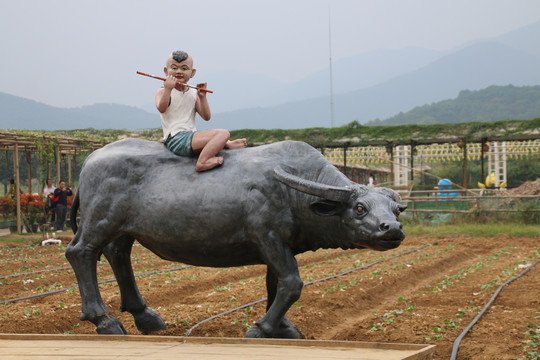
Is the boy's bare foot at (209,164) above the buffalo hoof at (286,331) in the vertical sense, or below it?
above

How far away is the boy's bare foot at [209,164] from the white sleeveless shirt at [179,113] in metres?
0.42

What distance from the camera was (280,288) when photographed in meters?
4.23

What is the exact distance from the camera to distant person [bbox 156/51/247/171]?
15.3 ft

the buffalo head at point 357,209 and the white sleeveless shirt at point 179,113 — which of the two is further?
the white sleeveless shirt at point 179,113

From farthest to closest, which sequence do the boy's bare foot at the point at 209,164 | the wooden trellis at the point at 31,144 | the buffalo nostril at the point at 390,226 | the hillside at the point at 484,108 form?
1. the hillside at the point at 484,108
2. the wooden trellis at the point at 31,144
3. the boy's bare foot at the point at 209,164
4. the buffalo nostril at the point at 390,226

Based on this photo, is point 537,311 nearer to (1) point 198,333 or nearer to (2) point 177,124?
(1) point 198,333

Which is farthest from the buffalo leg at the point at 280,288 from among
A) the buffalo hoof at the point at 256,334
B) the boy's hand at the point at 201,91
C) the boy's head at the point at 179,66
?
the boy's head at the point at 179,66

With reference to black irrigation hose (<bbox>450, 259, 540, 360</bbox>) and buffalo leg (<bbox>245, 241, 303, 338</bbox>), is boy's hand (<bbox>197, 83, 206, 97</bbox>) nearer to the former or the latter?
buffalo leg (<bbox>245, 241, 303, 338</bbox>)

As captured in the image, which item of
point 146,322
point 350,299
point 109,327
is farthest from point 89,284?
point 350,299

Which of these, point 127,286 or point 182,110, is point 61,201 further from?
point 182,110

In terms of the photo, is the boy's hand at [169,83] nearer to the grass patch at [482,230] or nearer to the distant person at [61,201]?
the distant person at [61,201]

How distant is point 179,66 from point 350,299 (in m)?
4.11

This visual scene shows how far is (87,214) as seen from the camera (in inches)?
188

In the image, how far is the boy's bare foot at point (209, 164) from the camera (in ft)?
14.9
